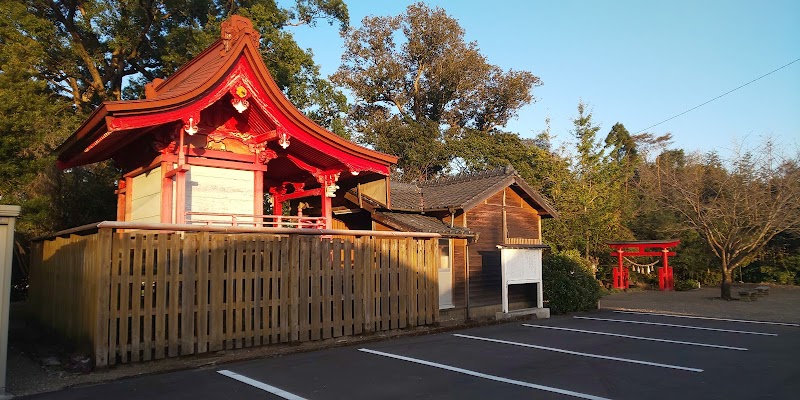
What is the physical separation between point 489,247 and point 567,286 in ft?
8.97

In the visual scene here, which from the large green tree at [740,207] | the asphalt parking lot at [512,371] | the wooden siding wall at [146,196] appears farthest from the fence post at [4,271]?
the large green tree at [740,207]

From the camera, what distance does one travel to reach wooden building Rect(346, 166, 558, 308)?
1348cm

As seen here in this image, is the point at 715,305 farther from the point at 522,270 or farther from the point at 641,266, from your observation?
the point at 522,270

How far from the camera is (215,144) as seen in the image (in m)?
10.6

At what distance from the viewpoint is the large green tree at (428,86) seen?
3456 cm

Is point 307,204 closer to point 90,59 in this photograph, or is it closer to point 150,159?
point 150,159

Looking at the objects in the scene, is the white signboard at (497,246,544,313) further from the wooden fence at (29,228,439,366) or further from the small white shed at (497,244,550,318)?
the wooden fence at (29,228,439,366)

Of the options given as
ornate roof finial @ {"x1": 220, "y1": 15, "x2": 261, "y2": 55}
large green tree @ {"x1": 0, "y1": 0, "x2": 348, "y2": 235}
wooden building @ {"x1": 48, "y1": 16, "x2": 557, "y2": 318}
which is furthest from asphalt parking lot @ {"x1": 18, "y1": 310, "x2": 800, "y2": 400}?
large green tree @ {"x1": 0, "y1": 0, "x2": 348, "y2": 235}

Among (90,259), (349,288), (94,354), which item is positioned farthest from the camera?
(349,288)

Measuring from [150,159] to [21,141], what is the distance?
226 inches

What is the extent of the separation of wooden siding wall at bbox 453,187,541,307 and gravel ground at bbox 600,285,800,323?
4.17m

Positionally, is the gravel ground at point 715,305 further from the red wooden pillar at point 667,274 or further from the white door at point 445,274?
the white door at point 445,274

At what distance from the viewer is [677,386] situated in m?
6.44

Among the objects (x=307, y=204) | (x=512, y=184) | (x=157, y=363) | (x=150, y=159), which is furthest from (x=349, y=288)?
(x=512, y=184)
